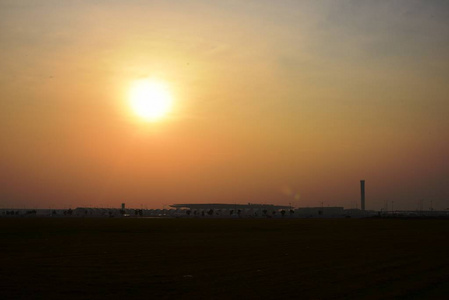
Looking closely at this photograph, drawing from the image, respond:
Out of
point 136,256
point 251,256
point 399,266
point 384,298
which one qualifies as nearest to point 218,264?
point 251,256

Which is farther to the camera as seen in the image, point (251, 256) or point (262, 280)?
point (251, 256)

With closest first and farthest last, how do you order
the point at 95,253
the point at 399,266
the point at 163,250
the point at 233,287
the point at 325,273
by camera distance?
1. the point at 233,287
2. the point at 325,273
3. the point at 399,266
4. the point at 95,253
5. the point at 163,250

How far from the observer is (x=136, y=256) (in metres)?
30.6

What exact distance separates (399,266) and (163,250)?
15434 mm

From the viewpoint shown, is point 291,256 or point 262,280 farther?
point 291,256

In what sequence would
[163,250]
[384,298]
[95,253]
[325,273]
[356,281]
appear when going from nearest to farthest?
[384,298] < [356,281] < [325,273] < [95,253] < [163,250]

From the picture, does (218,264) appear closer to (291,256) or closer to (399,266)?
(291,256)

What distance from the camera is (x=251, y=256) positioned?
30.5 meters

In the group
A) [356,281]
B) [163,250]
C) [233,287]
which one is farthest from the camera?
[163,250]

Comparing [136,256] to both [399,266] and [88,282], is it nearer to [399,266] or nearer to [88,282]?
[88,282]

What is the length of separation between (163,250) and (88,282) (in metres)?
14.1

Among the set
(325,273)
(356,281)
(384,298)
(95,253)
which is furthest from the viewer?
(95,253)

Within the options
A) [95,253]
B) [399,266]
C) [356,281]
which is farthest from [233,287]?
[95,253]

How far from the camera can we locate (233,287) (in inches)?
772
